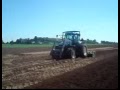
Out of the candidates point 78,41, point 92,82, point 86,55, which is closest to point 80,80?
point 92,82

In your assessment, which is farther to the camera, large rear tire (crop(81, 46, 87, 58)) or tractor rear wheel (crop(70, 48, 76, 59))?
large rear tire (crop(81, 46, 87, 58))

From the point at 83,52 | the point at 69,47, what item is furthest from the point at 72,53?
the point at 83,52

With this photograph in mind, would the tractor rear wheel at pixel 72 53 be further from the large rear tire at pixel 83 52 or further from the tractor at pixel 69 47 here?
the large rear tire at pixel 83 52

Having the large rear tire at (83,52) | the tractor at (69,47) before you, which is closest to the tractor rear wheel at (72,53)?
the tractor at (69,47)

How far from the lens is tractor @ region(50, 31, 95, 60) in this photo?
58.2 ft

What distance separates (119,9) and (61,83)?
11.5 ft

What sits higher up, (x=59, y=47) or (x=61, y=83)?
(x=59, y=47)

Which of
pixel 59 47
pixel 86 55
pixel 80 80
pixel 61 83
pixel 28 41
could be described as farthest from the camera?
pixel 28 41

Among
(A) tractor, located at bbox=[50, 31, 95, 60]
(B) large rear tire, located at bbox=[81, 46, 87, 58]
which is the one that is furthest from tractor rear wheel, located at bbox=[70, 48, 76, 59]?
(B) large rear tire, located at bbox=[81, 46, 87, 58]

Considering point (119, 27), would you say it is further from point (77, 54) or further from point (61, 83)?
point (77, 54)

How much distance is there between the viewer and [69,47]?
18.2 m

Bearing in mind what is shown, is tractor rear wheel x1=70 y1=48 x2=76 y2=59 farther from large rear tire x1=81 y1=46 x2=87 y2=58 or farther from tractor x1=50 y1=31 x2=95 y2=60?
large rear tire x1=81 y1=46 x2=87 y2=58

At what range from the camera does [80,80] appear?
30.7 feet

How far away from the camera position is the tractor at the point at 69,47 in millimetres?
17750
